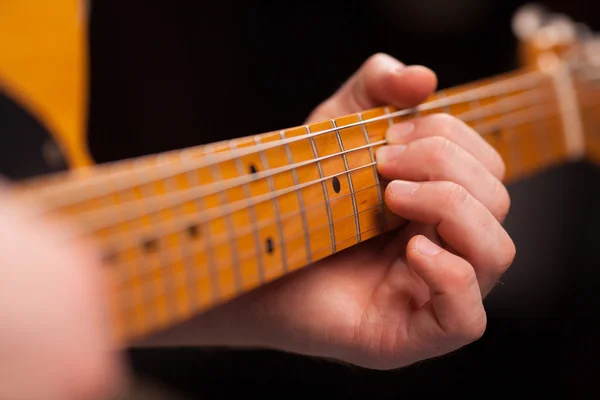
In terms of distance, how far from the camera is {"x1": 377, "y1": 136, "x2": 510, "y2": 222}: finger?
0.39m

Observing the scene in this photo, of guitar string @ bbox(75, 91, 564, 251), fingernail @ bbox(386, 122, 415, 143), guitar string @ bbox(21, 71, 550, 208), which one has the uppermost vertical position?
guitar string @ bbox(21, 71, 550, 208)

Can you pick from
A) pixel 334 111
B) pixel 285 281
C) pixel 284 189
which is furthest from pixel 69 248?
pixel 334 111

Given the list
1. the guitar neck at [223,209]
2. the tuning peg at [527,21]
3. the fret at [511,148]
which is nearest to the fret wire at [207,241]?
the guitar neck at [223,209]

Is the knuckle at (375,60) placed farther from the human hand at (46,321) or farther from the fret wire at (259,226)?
the human hand at (46,321)

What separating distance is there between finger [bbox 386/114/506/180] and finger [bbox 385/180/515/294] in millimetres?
46

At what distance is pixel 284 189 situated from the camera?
0.32m

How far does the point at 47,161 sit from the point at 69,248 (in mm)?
310

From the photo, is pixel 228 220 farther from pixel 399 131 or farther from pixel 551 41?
pixel 551 41

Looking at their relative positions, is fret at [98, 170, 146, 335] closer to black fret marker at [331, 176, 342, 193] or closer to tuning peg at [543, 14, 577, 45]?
black fret marker at [331, 176, 342, 193]

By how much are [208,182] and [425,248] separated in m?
0.16

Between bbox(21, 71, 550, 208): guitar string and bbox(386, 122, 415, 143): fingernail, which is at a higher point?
bbox(21, 71, 550, 208): guitar string

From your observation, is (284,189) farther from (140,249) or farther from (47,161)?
(47,161)

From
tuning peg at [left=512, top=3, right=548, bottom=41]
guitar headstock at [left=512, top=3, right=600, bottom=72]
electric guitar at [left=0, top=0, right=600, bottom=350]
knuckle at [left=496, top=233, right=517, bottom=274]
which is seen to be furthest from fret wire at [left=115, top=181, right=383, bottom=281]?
tuning peg at [left=512, top=3, right=548, bottom=41]

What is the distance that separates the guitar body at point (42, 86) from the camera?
1.59ft
